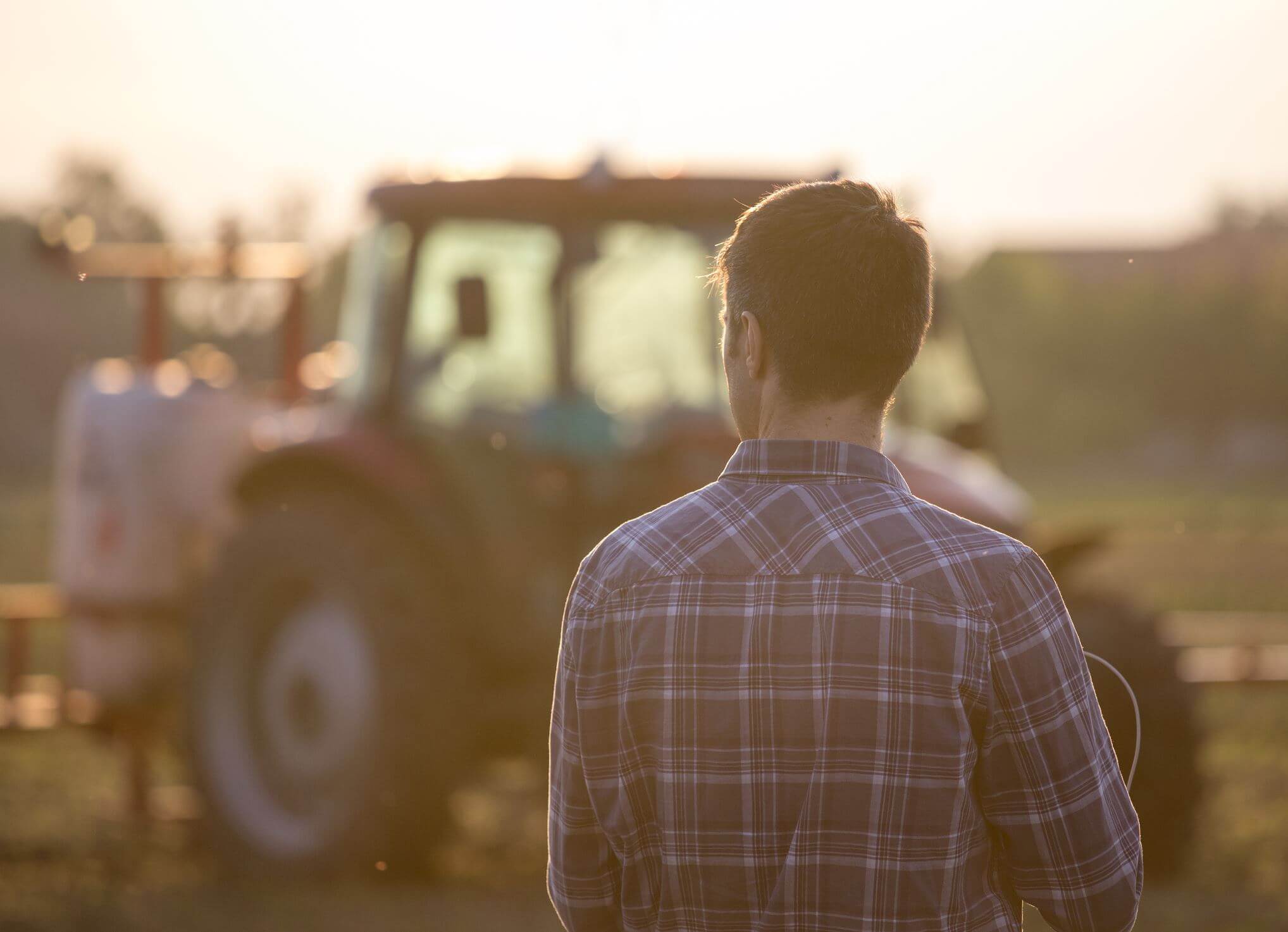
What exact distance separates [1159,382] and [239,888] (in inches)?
1961

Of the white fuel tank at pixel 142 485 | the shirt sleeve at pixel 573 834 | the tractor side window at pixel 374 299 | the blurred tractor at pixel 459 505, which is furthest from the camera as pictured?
the white fuel tank at pixel 142 485

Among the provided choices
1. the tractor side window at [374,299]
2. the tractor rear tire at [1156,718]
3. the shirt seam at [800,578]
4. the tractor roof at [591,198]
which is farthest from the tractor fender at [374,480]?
the shirt seam at [800,578]

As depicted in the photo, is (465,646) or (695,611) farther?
(465,646)

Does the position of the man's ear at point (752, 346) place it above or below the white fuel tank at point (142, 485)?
above

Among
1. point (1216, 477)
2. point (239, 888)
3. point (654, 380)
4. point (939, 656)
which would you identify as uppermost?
point (939, 656)

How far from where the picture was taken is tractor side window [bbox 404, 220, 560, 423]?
18.7 feet

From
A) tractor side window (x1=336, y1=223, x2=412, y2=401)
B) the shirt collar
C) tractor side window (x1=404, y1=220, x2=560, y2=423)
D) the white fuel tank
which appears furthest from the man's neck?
the white fuel tank

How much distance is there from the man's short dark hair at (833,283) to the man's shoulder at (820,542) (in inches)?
4.6

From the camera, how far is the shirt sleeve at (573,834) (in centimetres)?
187

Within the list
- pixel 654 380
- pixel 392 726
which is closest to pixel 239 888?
pixel 392 726

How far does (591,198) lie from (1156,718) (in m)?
2.48

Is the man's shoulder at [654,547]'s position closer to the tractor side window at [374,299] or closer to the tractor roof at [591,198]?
the tractor roof at [591,198]

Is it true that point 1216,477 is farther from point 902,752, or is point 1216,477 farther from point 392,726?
point 902,752

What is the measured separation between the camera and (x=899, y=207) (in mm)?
1772
